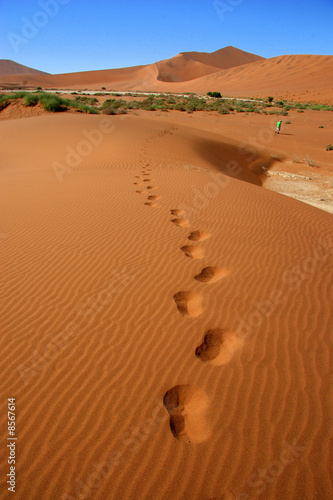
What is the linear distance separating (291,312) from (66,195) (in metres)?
5.24

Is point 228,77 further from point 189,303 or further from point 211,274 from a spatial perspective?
point 189,303

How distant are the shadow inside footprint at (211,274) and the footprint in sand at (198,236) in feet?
2.98

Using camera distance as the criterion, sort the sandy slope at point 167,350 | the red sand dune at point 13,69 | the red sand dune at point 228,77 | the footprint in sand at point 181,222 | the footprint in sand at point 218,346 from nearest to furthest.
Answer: the sandy slope at point 167,350, the footprint in sand at point 218,346, the footprint in sand at point 181,222, the red sand dune at point 228,77, the red sand dune at point 13,69

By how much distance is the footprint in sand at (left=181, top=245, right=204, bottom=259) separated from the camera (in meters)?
4.30

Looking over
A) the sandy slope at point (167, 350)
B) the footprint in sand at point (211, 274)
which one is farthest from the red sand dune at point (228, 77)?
the footprint in sand at point (211, 274)

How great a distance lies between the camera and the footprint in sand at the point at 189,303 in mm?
3237

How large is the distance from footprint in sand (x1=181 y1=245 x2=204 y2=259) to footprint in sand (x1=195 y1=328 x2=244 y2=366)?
1.49 m

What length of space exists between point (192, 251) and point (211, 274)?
65 cm

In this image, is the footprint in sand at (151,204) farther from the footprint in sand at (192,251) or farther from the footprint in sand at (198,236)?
the footprint in sand at (192,251)

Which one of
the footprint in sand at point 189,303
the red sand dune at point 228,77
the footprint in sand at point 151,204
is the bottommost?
the footprint in sand at point 189,303

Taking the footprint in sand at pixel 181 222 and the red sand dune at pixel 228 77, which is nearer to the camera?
the footprint in sand at pixel 181 222

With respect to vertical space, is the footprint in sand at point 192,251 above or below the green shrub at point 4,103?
below

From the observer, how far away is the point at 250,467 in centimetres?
195

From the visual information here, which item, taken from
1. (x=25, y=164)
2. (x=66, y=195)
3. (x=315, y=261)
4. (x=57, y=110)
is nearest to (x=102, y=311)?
(x=315, y=261)
